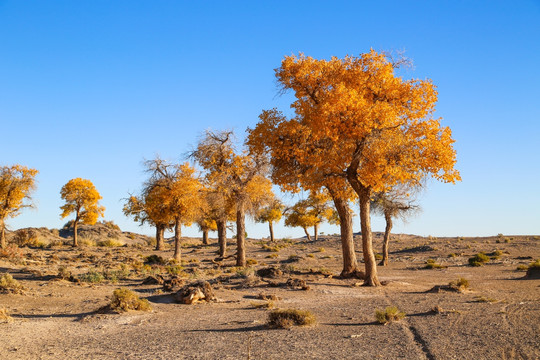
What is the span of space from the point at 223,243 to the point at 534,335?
1230 inches

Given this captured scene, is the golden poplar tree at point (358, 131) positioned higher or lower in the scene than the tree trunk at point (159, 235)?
higher

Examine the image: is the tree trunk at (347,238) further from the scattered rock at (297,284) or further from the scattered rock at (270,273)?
the scattered rock at (297,284)

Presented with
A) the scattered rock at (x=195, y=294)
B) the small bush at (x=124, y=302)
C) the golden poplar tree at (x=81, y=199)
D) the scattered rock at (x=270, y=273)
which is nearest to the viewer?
the small bush at (x=124, y=302)

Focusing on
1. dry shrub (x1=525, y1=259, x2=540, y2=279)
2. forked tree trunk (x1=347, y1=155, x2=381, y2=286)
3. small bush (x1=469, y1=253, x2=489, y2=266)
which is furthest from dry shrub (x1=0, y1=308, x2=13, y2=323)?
small bush (x1=469, y1=253, x2=489, y2=266)

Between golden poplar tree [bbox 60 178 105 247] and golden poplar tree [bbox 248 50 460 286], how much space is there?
4407 centimetres

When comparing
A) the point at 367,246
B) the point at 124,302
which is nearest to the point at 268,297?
the point at 124,302

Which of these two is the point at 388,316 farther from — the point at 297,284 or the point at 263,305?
the point at 297,284

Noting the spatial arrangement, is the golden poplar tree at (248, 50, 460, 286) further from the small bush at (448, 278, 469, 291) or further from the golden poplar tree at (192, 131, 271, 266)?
the golden poplar tree at (192, 131, 271, 266)

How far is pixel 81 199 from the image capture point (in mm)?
58938

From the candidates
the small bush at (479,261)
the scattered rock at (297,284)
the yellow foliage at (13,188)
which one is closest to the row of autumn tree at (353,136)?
the scattered rock at (297,284)

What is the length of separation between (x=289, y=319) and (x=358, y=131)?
32.4ft

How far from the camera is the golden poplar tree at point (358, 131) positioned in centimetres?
1861

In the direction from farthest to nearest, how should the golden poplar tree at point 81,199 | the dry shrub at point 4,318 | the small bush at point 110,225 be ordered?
the small bush at point 110,225 → the golden poplar tree at point 81,199 → the dry shrub at point 4,318

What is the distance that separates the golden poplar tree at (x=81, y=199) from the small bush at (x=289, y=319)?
52571 mm
